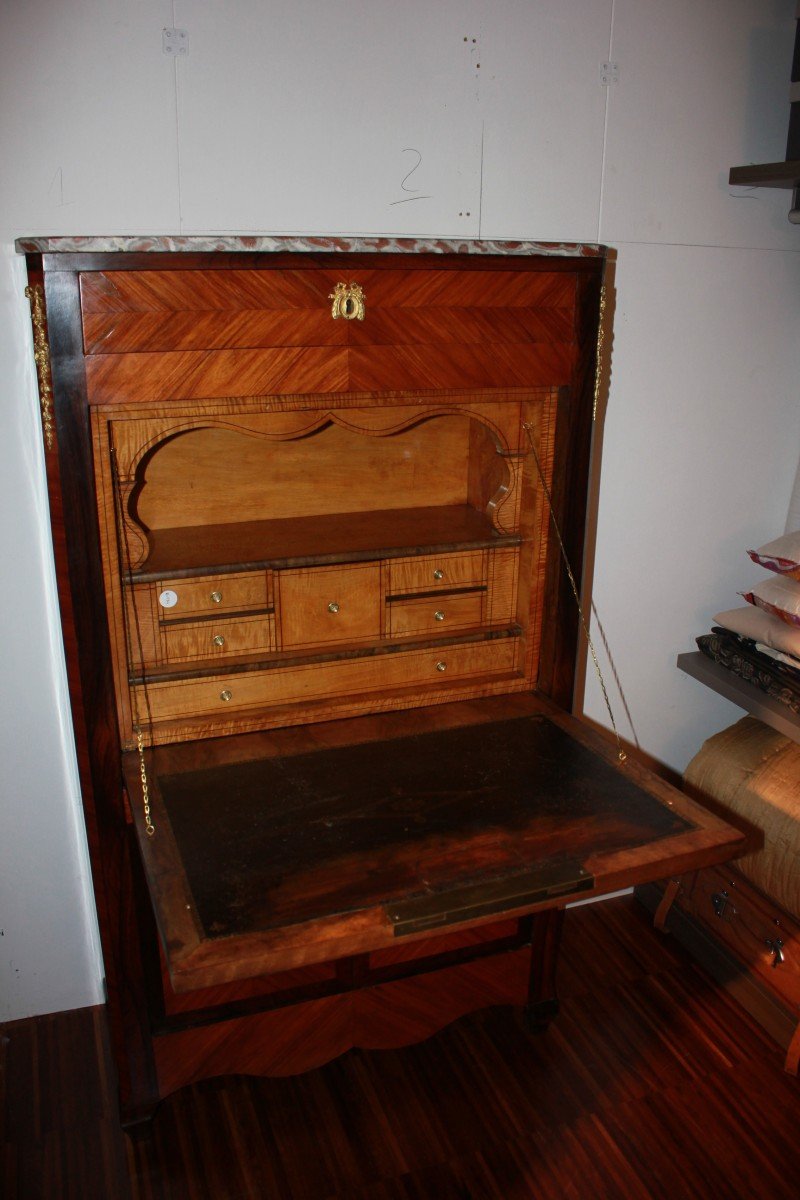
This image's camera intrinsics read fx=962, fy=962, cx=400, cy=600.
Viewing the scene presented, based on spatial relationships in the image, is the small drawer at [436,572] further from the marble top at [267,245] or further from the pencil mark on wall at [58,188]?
the pencil mark on wall at [58,188]

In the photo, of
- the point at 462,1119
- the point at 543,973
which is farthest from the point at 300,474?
the point at 462,1119

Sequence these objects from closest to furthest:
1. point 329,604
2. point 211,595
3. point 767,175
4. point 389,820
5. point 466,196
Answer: point 389,820 < point 211,595 < point 329,604 < point 466,196 < point 767,175

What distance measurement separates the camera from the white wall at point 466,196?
1.91 m

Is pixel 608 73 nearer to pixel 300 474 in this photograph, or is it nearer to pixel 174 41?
Result: pixel 174 41

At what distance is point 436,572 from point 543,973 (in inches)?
42.8

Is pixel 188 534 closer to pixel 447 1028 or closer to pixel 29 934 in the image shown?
pixel 29 934

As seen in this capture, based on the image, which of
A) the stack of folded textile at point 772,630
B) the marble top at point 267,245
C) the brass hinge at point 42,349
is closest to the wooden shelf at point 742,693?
the stack of folded textile at point 772,630

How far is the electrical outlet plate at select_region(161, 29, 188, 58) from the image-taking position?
189 centimetres

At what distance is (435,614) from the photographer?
7.30 feet

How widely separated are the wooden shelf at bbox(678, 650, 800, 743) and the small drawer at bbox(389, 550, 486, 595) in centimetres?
81

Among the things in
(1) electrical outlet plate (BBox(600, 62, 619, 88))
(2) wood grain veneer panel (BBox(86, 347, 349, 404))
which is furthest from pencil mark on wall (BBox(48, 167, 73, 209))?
(1) electrical outlet plate (BBox(600, 62, 619, 88))

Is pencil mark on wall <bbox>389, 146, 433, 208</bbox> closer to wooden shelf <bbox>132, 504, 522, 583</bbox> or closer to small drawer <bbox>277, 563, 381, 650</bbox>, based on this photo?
wooden shelf <bbox>132, 504, 522, 583</bbox>

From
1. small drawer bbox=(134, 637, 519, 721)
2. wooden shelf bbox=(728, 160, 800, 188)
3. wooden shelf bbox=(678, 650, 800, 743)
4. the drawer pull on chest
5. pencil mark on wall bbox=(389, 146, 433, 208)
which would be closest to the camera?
the drawer pull on chest

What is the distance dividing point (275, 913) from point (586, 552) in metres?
1.50
